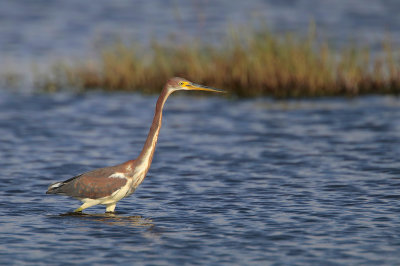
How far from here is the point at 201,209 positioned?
33.1 feet

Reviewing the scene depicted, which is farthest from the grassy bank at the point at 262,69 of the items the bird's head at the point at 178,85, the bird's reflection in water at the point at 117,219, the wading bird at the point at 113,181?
the bird's reflection in water at the point at 117,219

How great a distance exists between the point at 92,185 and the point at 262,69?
897 centimetres

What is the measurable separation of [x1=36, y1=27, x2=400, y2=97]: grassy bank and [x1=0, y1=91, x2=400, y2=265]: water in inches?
15.7

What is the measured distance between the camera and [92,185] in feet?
31.3

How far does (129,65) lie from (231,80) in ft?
8.11

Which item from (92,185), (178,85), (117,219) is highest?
(178,85)

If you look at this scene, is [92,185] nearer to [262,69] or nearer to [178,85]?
[178,85]

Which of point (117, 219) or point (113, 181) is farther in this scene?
point (117, 219)

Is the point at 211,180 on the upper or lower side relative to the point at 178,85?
lower

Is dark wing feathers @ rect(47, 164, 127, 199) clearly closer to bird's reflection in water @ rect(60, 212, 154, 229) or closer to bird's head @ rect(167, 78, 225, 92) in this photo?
bird's reflection in water @ rect(60, 212, 154, 229)

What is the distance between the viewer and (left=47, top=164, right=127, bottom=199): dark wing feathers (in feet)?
31.0

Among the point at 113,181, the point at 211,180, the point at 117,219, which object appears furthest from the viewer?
the point at 211,180

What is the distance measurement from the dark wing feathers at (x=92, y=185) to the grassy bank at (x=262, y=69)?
A: 8580mm

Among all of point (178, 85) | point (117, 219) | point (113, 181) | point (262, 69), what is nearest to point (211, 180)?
point (178, 85)
